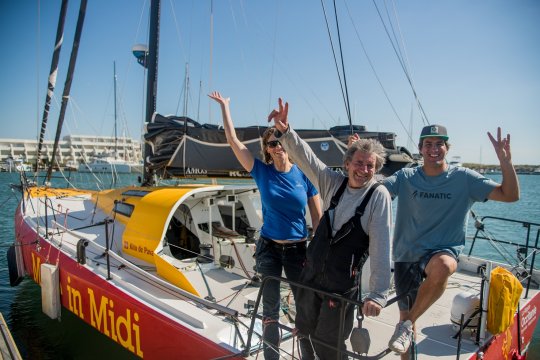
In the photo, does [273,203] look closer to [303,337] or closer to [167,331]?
[303,337]

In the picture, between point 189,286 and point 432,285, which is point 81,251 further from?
point 432,285

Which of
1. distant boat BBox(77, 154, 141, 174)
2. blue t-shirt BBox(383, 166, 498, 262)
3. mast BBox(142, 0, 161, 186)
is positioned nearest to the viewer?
blue t-shirt BBox(383, 166, 498, 262)

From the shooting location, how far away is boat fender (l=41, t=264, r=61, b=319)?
486 cm

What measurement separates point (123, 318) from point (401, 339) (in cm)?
290

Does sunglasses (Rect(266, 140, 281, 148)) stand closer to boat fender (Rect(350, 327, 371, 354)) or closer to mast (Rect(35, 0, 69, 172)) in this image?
boat fender (Rect(350, 327, 371, 354))

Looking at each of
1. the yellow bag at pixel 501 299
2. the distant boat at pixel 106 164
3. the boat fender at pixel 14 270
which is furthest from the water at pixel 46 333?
the distant boat at pixel 106 164

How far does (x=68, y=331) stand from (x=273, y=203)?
15.4ft

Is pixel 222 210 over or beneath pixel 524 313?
over

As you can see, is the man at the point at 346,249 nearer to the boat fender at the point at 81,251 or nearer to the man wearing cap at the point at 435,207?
the man wearing cap at the point at 435,207

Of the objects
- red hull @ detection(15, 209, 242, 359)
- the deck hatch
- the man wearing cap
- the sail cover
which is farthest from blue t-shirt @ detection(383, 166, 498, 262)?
the deck hatch

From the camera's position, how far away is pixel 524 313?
401cm

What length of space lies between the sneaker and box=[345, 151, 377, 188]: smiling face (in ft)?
2.80

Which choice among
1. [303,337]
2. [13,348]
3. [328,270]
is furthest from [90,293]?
[328,270]

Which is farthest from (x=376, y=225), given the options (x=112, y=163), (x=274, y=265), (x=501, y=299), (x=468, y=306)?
(x=112, y=163)
